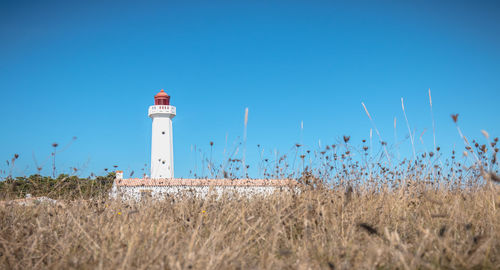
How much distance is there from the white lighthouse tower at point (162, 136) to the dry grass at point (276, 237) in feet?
67.4

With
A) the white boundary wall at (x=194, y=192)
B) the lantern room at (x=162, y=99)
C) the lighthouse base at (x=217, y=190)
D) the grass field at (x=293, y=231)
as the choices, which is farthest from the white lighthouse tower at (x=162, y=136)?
the grass field at (x=293, y=231)

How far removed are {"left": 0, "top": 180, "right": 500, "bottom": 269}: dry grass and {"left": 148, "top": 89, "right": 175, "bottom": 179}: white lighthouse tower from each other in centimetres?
2055

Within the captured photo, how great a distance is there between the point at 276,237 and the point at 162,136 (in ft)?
80.2

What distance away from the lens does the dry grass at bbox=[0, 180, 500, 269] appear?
2.35m

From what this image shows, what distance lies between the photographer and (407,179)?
5102mm

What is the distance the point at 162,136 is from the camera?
26.3 metres

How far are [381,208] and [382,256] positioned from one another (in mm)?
1639

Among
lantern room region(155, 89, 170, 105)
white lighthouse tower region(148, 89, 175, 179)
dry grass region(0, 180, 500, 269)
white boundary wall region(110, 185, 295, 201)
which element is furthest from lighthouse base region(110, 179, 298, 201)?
lantern room region(155, 89, 170, 105)

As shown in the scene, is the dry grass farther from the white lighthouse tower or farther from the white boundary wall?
the white lighthouse tower

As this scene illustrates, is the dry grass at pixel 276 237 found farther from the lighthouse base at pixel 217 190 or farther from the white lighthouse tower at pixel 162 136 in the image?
the white lighthouse tower at pixel 162 136

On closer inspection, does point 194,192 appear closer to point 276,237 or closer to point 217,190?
point 217,190

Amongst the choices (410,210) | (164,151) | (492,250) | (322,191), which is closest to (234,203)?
(322,191)

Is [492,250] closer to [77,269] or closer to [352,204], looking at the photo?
[352,204]

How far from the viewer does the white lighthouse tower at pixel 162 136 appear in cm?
2512
